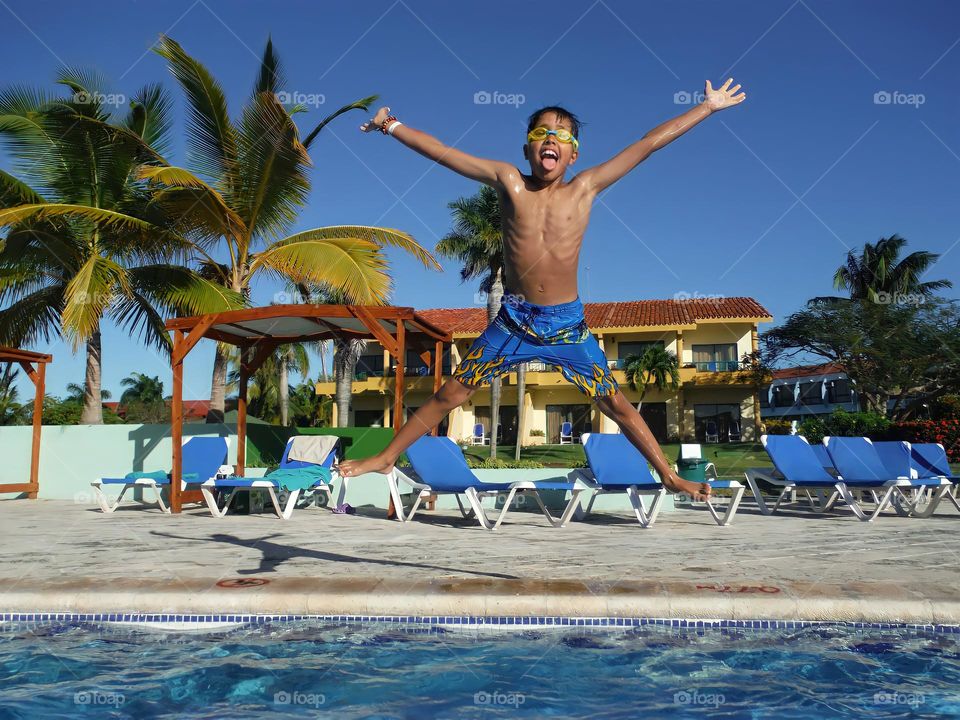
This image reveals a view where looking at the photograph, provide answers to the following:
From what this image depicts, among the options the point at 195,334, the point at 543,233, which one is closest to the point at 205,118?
the point at 195,334

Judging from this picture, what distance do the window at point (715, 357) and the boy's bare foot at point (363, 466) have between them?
36992 mm

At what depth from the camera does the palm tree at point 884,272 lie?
132 feet

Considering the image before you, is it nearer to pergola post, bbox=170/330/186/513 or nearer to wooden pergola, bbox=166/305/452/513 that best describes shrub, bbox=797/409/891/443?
wooden pergola, bbox=166/305/452/513

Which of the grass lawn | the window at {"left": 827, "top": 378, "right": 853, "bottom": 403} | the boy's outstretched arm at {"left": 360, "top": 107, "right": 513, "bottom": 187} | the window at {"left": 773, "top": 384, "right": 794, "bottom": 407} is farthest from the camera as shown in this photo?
the window at {"left": 773, "top": 384, "right": 794, "bottom": 407}

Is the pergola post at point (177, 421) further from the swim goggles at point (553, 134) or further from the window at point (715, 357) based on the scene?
the window at point (715, 357)

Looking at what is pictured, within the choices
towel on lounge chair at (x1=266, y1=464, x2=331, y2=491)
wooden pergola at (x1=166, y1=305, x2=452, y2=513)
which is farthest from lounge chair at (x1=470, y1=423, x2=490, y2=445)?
towel on lounge chair at (x1=266, y1=464, x2=331, y2=491)

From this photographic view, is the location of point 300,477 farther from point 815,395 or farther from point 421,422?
point 815,395

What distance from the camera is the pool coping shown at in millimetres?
3912

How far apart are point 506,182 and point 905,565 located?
154 inches

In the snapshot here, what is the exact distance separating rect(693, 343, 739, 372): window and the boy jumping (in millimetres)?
36778

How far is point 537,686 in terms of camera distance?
11.4 ft

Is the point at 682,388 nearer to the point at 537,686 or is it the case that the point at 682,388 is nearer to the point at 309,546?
the point at 309,546

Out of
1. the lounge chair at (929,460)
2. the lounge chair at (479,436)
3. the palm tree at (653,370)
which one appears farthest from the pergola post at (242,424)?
the palm tree at (653,370)

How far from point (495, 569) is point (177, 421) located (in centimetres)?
728
